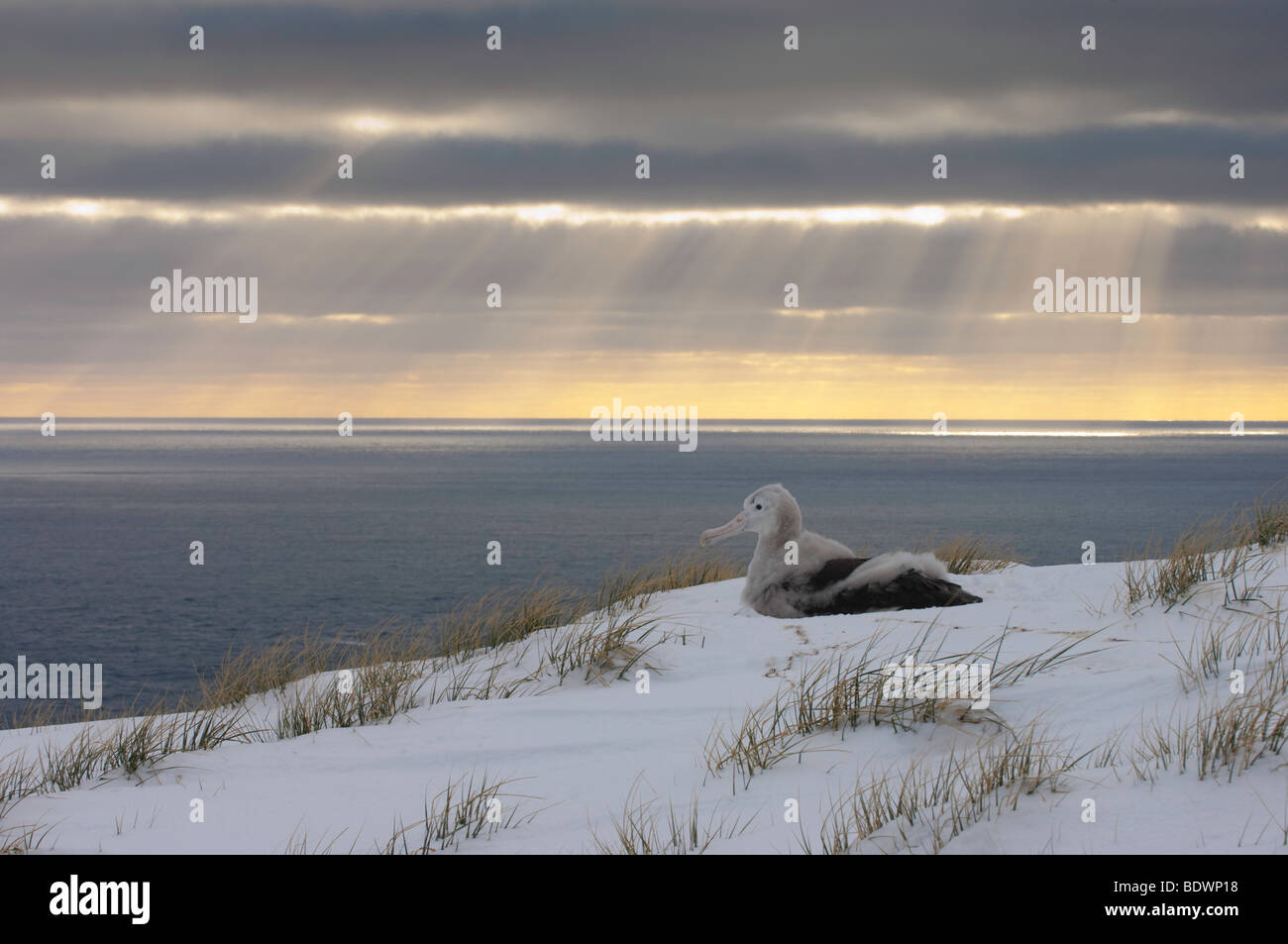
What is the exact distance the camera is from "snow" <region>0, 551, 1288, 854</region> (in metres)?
3.83

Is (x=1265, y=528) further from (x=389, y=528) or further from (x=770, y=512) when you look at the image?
(x=389, y=528)

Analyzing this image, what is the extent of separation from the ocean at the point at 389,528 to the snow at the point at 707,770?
3.60 m

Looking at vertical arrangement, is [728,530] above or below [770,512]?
below

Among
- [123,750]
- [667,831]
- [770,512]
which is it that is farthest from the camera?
[770,512]

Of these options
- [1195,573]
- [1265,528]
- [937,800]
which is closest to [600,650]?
[937,800]

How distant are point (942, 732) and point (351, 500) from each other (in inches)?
2414

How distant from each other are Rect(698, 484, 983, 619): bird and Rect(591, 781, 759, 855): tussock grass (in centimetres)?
399

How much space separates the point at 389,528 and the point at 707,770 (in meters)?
42.8

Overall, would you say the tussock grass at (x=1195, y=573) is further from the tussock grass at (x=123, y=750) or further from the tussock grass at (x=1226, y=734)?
the tussock grass at (x=123, y=750)

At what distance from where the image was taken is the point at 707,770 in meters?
4.85

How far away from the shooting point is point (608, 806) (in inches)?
182

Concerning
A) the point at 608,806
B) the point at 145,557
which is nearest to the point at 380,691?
the point at 608,806

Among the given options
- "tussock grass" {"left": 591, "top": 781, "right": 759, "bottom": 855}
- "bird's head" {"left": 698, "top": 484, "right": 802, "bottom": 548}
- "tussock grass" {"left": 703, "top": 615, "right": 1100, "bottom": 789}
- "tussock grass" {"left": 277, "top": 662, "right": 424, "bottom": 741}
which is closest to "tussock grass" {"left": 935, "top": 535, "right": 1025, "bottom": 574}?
"bird's head" {"left": 698, "top": 484, "right": 802, "bottom": 548}
